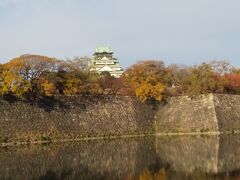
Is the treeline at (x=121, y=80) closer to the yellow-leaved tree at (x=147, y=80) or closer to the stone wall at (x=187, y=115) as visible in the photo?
the yellow-leaved tree at (x=147, y=80)

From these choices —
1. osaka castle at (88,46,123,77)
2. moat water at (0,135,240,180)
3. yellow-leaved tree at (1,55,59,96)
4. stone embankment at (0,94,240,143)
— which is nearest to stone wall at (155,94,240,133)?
stone embankment at (0,94,240,143)

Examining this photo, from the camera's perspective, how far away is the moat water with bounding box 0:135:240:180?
1980 centimetres

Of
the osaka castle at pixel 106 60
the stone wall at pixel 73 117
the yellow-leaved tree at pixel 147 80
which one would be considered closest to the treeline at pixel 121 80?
the yellow-leaved tree at pixel 147 80

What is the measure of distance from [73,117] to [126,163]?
62.7 ft

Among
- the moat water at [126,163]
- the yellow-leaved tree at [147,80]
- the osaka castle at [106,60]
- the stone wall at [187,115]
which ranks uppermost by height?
the osaka castle at [106,60]

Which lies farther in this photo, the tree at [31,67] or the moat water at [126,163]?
the tree at [31,67]

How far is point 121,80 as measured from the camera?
51.9m

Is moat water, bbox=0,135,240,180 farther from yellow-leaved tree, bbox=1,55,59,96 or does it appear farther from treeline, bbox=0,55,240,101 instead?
treeline, bbox=0,55,240,101

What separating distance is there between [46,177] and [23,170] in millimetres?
2588

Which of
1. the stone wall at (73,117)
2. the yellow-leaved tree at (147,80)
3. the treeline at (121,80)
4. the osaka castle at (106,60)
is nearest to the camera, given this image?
the stone wall at (73,117)

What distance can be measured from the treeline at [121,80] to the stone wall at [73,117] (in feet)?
3.21

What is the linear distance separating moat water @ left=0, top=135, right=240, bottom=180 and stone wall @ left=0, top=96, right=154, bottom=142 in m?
7.70

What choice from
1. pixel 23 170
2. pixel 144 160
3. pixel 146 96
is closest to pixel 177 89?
pixel 146 96

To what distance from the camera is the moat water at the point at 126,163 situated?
19.8 metres
